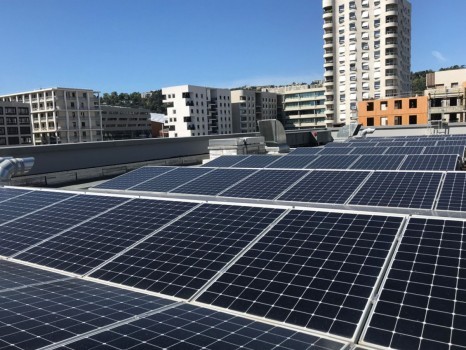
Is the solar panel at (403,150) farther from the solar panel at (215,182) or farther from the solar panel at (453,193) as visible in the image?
the solar panel at (215,182)

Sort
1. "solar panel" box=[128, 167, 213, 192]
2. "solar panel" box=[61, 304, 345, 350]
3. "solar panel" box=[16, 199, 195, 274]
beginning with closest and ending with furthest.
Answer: "solar panel" box=[61, 304, 345, 350] < "solar panel" box=[16, 199, 195, 274] < "solar panel" box=[128, 167, 213, 192]

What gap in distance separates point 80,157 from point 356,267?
845 inches

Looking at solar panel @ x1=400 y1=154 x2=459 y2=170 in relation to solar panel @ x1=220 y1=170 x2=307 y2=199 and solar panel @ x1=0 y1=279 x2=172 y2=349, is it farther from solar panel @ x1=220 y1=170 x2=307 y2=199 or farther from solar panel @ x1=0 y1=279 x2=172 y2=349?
solar panel @ x1=0 y1=279 x2=172 y2=349

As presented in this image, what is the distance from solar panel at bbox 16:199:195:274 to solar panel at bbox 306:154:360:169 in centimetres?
1225

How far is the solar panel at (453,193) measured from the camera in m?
11.1

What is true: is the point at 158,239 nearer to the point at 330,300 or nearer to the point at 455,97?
the point at 330,300

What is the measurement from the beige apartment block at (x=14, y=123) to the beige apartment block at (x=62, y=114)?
6348 millimetres

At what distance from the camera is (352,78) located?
375 ft

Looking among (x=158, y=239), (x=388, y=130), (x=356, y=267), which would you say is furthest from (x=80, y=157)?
(x=388, y=130)

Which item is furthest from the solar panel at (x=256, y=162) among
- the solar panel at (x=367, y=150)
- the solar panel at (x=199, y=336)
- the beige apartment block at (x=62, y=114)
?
the beige apartment block at (x=62, y=114)

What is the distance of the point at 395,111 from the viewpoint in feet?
291

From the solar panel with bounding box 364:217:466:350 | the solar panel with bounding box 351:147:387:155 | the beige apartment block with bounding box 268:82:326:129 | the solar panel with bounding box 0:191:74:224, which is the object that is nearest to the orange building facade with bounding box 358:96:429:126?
the beige apartment block with bounding box 268:82:326:129

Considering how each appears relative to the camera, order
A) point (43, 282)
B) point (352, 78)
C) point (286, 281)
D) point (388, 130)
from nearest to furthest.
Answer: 1. point (286, 281)
2. point (43, 282)
3. point (388, 130)
4. point (352, 78)

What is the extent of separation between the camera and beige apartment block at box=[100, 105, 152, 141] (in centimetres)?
15750
